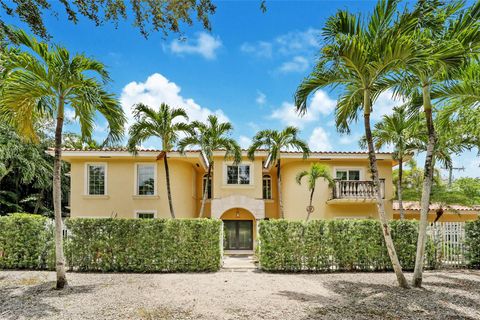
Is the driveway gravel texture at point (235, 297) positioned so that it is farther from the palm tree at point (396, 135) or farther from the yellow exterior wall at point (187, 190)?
the yellow exterior wall at point (187, 190)

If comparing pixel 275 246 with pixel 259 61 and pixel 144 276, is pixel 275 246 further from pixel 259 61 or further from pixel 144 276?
pixel 259 61

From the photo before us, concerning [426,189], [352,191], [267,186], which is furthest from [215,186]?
[426,189]

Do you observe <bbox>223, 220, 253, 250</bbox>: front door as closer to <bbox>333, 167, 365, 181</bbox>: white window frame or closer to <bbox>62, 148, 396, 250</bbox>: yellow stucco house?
<bbox>62, 148, 396, 250</bbox>: yellow stucco house

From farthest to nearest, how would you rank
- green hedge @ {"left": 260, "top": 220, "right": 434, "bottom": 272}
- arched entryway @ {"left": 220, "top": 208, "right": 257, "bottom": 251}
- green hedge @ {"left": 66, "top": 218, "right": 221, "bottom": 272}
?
arched entryway @ {"left": 220, "top": 208, "right": 257, "bottom": 251}
green hedge @ {"left": 260, "top": 220, "right": 434, "bottom": 272}
green hedge @ {"left": 66, "top": 218, "right": 221, "bottom": 272}

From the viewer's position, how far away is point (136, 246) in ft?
42.8

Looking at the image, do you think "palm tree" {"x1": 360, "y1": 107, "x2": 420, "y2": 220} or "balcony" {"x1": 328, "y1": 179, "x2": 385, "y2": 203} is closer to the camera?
"palm tree" {"x1": 360, "y1": 107, "x2": 420, "y2": 220}

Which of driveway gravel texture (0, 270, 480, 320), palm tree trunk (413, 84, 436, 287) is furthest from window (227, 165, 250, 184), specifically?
palm tree trunk (413, 84, 436, 287)

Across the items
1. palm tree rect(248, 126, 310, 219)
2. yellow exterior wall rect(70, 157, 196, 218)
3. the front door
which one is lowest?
the front door

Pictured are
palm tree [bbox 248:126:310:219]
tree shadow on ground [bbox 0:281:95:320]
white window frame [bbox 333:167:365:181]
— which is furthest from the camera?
white window frame [bbox 333:167:365:181]

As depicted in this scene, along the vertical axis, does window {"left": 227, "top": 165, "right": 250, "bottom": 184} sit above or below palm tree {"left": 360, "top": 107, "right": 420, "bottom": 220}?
below

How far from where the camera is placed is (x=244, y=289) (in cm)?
992

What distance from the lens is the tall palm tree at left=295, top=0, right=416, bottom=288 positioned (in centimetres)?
881

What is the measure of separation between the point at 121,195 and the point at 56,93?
11445 millimetres

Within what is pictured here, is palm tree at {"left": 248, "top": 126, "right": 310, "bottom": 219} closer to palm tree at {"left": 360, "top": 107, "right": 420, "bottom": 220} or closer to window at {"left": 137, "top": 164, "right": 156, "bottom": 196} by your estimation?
palm tree at {"left": 360, "top": 107, "right": 420, "bottom": 220}
